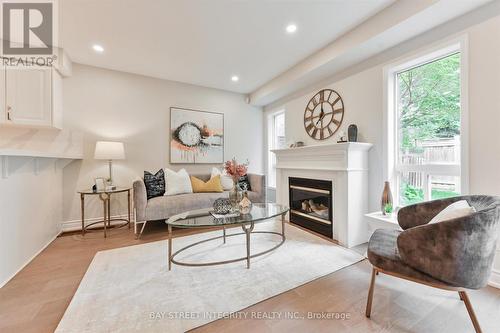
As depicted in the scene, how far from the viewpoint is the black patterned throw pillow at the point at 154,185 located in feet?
10.3

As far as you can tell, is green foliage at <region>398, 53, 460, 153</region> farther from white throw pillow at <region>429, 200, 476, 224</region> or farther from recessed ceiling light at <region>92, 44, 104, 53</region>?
recessed ceiling light at <region>92, 44, 104, 53</region>

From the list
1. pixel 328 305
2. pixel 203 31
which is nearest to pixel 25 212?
pixel 203 31

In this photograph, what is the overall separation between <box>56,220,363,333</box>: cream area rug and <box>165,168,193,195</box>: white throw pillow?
90cm

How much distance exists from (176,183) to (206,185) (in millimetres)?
511

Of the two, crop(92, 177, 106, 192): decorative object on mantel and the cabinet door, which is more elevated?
the cabinet door

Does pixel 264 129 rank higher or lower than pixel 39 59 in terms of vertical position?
lower

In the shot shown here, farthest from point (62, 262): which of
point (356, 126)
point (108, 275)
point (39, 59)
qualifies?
point (356, 126)

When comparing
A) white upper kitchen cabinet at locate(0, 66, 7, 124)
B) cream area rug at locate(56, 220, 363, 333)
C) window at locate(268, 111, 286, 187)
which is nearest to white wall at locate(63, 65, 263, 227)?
white upper kitchen cabinet at locate(0, 66, 7, 124)

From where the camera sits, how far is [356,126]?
8.86 ft

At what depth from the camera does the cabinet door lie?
2.47 m

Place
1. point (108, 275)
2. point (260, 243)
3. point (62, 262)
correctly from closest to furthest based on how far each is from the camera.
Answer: point (108, 275)
point (62, 262)
point (260, 243)

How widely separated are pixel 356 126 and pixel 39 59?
4.32 m

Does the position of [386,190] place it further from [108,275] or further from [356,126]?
[108,275]

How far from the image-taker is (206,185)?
3.58m
